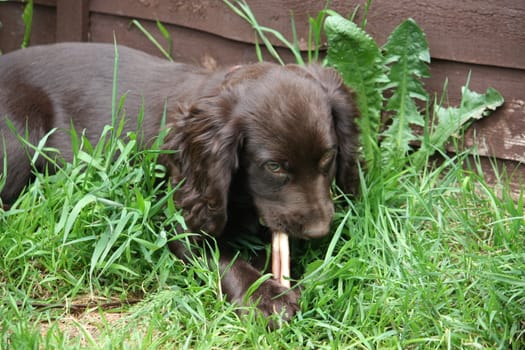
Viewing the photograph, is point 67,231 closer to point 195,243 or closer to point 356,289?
point 195,243

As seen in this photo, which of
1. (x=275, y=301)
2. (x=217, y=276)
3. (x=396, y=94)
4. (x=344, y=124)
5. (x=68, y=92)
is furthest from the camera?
(x=396, y=94)

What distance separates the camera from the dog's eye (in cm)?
283

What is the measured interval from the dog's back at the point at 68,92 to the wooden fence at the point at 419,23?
0.70 m

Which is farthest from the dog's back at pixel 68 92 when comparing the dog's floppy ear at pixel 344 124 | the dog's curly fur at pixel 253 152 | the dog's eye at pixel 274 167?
the dog's eye at pixel 274 167

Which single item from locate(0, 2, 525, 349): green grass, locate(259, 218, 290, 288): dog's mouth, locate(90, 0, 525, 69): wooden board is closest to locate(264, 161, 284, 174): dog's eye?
locate(259, 218, 290, 288): dog's mouth

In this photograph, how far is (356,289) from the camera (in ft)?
8.95

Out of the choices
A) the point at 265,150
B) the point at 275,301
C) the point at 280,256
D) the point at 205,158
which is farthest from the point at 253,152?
the point at 275,301

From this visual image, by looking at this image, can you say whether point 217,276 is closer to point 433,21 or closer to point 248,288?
point 248,288

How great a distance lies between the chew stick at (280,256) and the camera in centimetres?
292

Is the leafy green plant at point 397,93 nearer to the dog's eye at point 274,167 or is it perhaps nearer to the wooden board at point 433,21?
the wooden board at point 433,21

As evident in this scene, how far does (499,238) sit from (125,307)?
1.46 meters

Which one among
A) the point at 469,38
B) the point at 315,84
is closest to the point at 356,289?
the point at 315,84

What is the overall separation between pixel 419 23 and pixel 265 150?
1322 millimetres

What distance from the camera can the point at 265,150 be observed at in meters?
2.82
